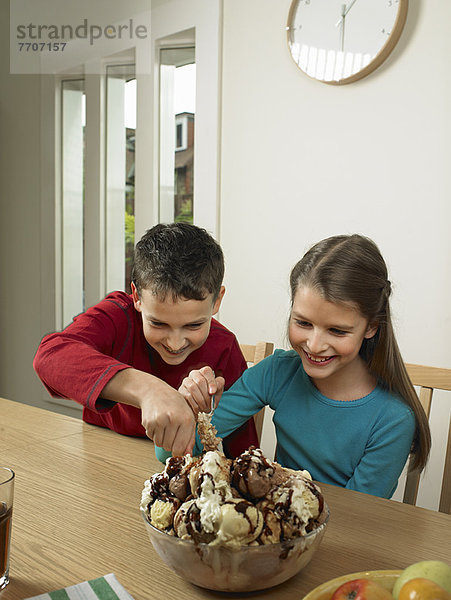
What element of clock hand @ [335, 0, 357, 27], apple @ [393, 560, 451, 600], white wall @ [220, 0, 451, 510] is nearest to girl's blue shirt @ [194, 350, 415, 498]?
apple @ [393, 560, 451, 600]

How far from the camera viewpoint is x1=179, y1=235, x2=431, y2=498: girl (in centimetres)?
110

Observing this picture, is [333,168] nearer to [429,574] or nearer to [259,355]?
[259,355]

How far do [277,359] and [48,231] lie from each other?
2.15m

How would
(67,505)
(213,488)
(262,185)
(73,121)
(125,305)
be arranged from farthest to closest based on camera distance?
(73,121)
(262,185)
(125,305)
(67,505)
(213,488)

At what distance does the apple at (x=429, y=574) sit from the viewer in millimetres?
495

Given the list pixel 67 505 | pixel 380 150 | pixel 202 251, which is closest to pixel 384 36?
pixel 380 150

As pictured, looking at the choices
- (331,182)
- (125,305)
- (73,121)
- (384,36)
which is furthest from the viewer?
(73,121)

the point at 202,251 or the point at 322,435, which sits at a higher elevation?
the point at 202,251

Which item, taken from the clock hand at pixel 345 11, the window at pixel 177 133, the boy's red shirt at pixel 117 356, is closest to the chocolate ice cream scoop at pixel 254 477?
the boy's red shirt at pixel 117 356

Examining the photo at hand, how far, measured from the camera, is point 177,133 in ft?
8.60

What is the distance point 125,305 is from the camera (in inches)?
54.3

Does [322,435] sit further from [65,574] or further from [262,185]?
[262,185]

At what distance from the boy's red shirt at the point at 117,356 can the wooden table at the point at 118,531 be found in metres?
0.13

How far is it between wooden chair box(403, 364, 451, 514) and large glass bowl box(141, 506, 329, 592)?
607mm
